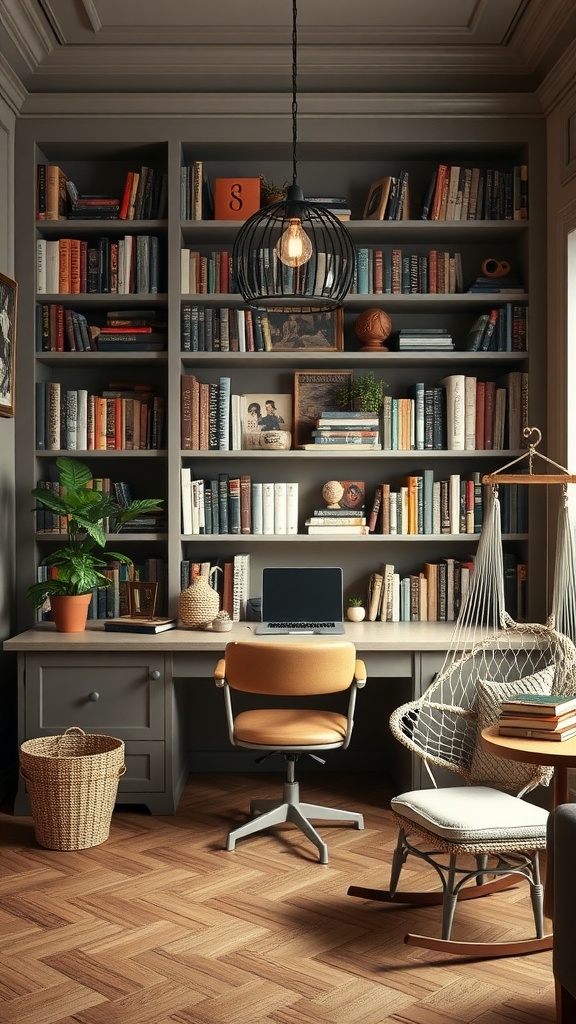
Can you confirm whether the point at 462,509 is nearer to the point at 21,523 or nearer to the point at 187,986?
the point at 21,523

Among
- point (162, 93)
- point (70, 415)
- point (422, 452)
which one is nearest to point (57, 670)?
point (70, 415)

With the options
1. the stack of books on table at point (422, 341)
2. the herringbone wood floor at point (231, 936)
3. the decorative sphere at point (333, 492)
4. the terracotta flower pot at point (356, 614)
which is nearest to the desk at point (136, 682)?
the herringbone wood floor at point (231, 936)

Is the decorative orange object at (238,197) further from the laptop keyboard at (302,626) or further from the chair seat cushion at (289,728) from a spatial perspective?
the chair seat cushion at (289,728)

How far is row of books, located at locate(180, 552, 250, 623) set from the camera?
167 inches

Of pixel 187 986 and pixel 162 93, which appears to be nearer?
pixel 187 986

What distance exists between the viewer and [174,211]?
4129 mm

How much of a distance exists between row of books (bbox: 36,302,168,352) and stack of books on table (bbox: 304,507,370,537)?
1.03 meters

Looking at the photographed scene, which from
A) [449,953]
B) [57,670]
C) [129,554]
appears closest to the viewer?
[449,953]

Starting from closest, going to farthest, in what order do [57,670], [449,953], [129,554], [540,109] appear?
[449,953] → [57,670] → [540,109] → [129,554]

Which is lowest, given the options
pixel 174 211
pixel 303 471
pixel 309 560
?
pixel 309 560

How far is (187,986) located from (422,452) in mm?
2416

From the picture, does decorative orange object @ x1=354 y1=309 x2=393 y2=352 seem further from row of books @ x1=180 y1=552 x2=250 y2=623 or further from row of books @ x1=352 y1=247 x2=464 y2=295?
row of books @ x1=180 y1=552 x2=250 y2=623

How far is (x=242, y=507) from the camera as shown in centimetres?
424

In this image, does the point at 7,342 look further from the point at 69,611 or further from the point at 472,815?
the point at 472,815
